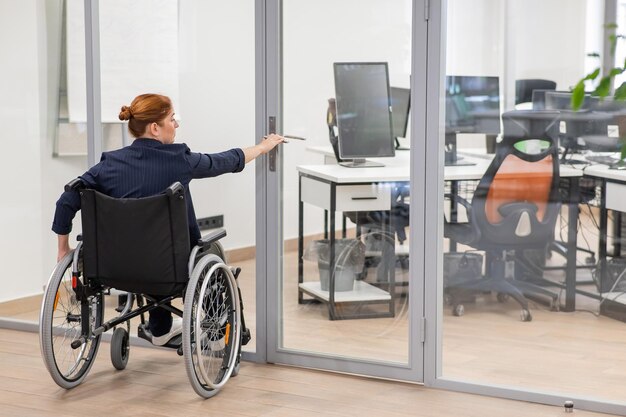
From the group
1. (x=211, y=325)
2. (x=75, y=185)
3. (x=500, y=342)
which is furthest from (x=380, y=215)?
(x=75, y=185)

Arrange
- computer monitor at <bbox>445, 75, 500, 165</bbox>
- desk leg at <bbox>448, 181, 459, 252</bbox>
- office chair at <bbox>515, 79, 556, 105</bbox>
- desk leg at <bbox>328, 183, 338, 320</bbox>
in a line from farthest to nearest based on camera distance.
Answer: desk leg at <bbox>328, 183, 338, 320</bbox> → desk leg at <bbox>448, 181, 459, 252</bbox> → computer monitor at <bbox>445, 75, 500, 165</bbox> → office chair at <bbox>515, 79, 556, 105</bbox>

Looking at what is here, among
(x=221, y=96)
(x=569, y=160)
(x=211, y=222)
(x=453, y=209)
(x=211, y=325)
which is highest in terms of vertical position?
(x=221, y=96)

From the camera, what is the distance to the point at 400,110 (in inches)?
130

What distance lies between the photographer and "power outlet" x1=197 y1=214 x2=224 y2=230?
3.79 meters

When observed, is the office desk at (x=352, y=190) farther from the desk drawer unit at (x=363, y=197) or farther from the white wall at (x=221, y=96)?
the white wall at (x=221, y=96)

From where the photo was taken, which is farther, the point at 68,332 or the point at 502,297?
the point at 68,332

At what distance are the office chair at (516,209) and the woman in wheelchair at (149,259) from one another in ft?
3.13

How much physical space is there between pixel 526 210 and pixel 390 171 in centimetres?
57

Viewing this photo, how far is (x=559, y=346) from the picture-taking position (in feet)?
10.3

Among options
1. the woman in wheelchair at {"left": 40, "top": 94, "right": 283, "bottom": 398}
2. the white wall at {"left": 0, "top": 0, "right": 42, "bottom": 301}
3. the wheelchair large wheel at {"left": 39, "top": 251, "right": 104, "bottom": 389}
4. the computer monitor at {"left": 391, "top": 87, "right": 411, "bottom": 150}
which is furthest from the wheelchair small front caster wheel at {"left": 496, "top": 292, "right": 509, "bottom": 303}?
the white wall at {"left": 0, "top": 0, "right": 42, "bottom": 301}

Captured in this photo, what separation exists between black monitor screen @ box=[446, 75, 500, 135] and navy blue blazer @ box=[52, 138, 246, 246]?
3.38 feet

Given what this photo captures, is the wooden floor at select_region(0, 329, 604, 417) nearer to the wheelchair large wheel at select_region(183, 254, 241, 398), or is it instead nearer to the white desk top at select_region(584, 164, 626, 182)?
the wheelchair large wheel at select_region(183, 254, 241, 398)

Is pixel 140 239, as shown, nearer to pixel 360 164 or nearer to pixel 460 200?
pixel 360 164

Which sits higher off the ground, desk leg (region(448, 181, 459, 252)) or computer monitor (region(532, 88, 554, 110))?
computer monitor (region(532, 88, 554, 110))
